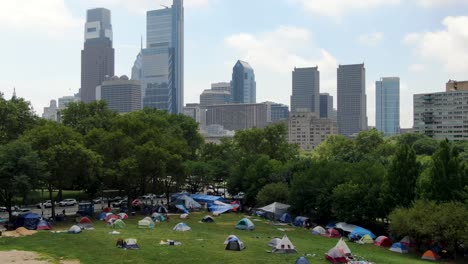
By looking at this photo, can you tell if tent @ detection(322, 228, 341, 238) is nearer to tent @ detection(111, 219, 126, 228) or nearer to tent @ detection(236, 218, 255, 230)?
tent @ detection(236, 218, 255, 230)

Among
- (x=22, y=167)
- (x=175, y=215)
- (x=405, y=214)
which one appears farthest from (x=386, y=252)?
(x=22, y=167)

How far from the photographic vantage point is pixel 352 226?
4528cm

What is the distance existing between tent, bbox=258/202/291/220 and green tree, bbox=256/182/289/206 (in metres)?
1.98

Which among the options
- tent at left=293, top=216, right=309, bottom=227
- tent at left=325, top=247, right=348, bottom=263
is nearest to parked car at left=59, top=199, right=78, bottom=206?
tent at left=293, top=216, right=309, bottom=227

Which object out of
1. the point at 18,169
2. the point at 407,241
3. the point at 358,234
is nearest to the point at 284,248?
the point at 358,234

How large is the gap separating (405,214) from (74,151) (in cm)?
2828

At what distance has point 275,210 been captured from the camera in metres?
54.9

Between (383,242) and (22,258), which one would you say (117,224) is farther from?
(383,242)

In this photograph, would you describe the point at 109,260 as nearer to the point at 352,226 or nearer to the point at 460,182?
the point at 352,226

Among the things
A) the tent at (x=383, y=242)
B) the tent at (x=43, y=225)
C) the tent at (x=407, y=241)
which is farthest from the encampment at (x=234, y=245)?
A: the tent at (x=43, y=225)

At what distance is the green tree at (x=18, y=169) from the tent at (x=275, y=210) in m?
A: 23.1

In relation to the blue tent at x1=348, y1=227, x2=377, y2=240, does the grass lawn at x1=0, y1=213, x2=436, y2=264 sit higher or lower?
higher

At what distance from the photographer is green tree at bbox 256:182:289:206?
58.3 m

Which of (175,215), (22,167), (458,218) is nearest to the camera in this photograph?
(458,218)
